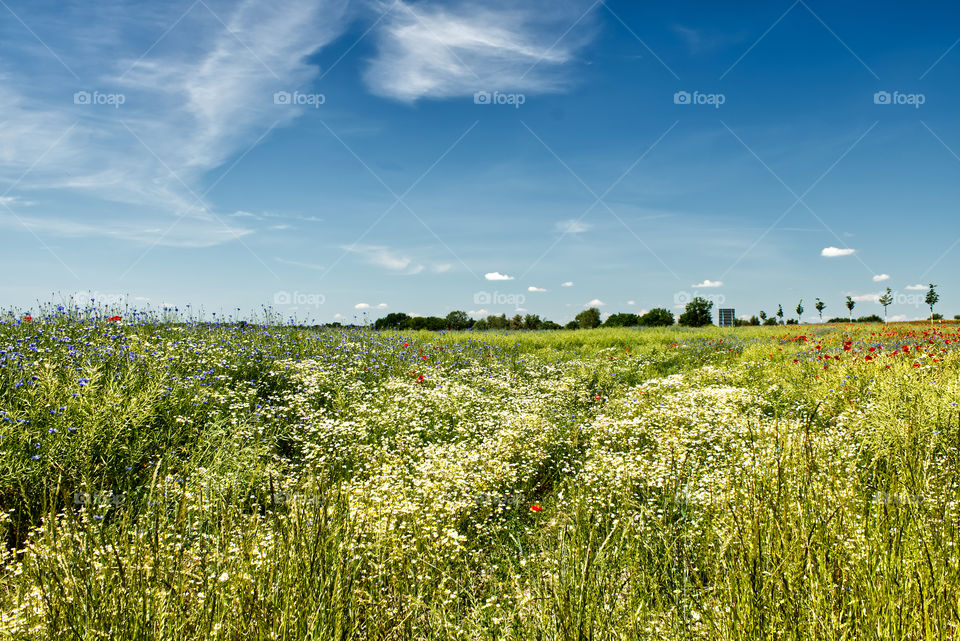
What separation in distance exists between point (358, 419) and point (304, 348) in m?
4.24

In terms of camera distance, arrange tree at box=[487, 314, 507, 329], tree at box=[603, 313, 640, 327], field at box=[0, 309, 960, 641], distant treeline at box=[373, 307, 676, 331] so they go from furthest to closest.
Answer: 1. tree at box=[603, 313, 640, 327]
2. tree at box=[487, 314, 507, 329]
3. distant treeline at box=[373, 307, 676, 331]
4. field at box=[0, 309, 960, 641]

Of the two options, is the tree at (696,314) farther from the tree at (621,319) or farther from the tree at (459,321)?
the tree at (459,321)

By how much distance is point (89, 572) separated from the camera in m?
2.05

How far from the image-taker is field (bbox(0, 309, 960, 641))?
7.20 feet

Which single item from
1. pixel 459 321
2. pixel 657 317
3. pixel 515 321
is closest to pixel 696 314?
pixel 657 317

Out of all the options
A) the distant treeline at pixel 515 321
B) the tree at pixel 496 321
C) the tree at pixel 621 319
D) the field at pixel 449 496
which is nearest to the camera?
the field at pixel 449 496

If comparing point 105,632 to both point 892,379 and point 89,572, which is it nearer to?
point 89,572

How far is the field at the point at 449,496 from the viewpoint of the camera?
7.20 feet

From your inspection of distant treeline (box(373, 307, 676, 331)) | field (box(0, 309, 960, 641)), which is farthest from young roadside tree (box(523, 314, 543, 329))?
field (box(0, 309, 960, 641))

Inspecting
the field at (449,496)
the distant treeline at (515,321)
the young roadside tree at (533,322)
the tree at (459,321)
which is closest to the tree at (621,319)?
the distant treeline at (515,321)

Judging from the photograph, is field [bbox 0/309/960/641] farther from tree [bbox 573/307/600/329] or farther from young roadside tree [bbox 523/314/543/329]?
tree [bbox 573/307/600/329]

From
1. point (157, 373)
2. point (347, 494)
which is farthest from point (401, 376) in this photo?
point (347, 494)

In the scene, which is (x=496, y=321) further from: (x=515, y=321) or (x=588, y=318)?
(x=588, y=318)

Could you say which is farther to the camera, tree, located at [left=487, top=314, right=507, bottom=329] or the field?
tree, located at [left=487, top=314, right=507, bottom=329]
